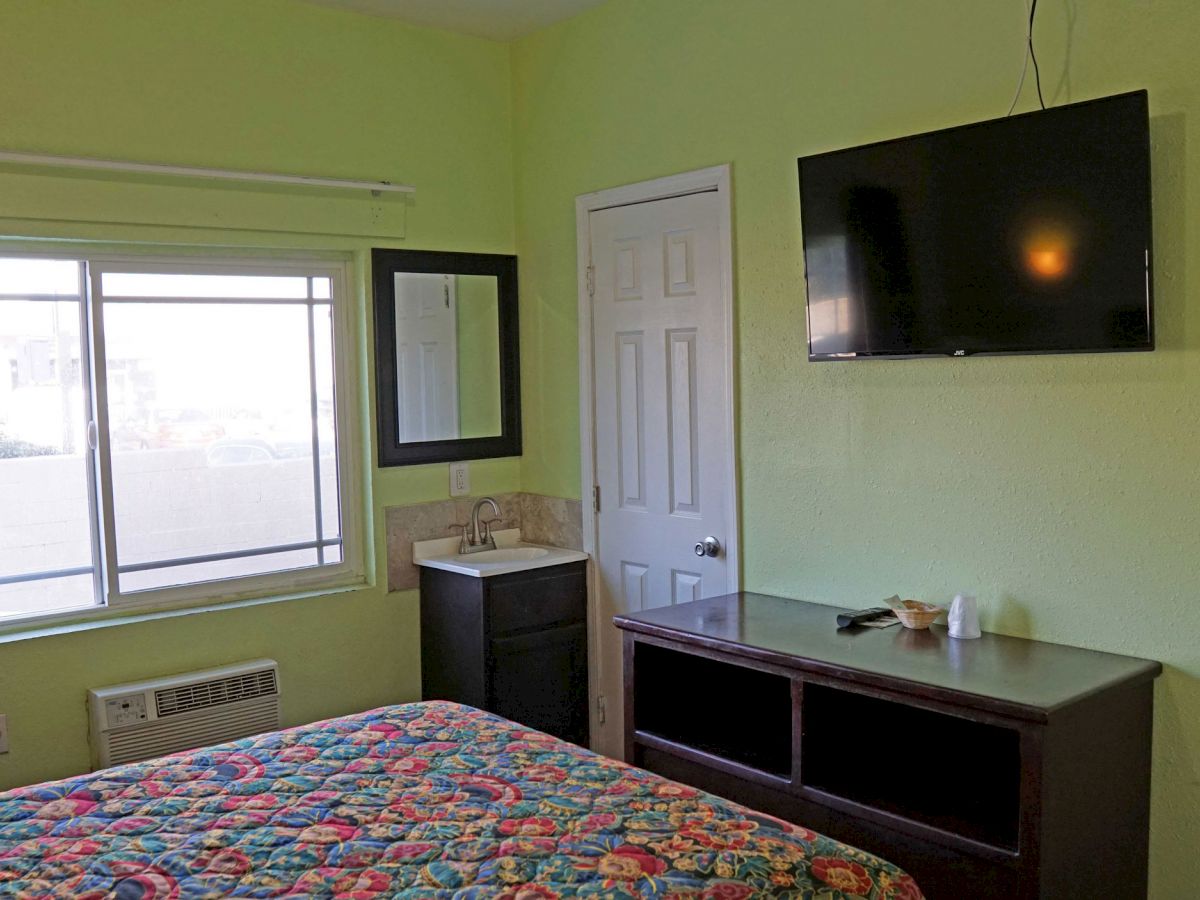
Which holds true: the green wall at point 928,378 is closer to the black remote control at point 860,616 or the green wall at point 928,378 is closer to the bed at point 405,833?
the black remote control at point 860,616

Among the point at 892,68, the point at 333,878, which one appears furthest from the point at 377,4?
the point at 333,878

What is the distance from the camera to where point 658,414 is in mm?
3939

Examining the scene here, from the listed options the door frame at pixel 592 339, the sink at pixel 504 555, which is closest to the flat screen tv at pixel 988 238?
the door frame at pixel 592 339

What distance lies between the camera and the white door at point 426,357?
13.9 ft

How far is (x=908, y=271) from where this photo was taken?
2996 mm

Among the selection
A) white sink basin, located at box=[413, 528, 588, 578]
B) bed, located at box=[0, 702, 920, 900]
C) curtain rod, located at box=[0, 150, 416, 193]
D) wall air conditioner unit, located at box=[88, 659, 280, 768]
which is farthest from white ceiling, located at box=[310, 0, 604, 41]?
bed, located at box=[0, 702, 920, 900]

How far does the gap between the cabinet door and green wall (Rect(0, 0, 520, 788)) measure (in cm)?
48

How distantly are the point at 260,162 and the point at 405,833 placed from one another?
2.59 metres

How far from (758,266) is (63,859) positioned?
2499 mm

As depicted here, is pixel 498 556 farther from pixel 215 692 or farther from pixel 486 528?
pixel 215 692

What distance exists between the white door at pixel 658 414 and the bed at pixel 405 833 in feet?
4.79

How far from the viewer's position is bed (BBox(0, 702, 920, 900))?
1.87 metres

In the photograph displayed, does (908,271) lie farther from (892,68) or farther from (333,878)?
(333,878)

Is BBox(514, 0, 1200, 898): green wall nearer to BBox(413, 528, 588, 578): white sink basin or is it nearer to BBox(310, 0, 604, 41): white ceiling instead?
BBox(310, 0, 604, 41): white ceiling
